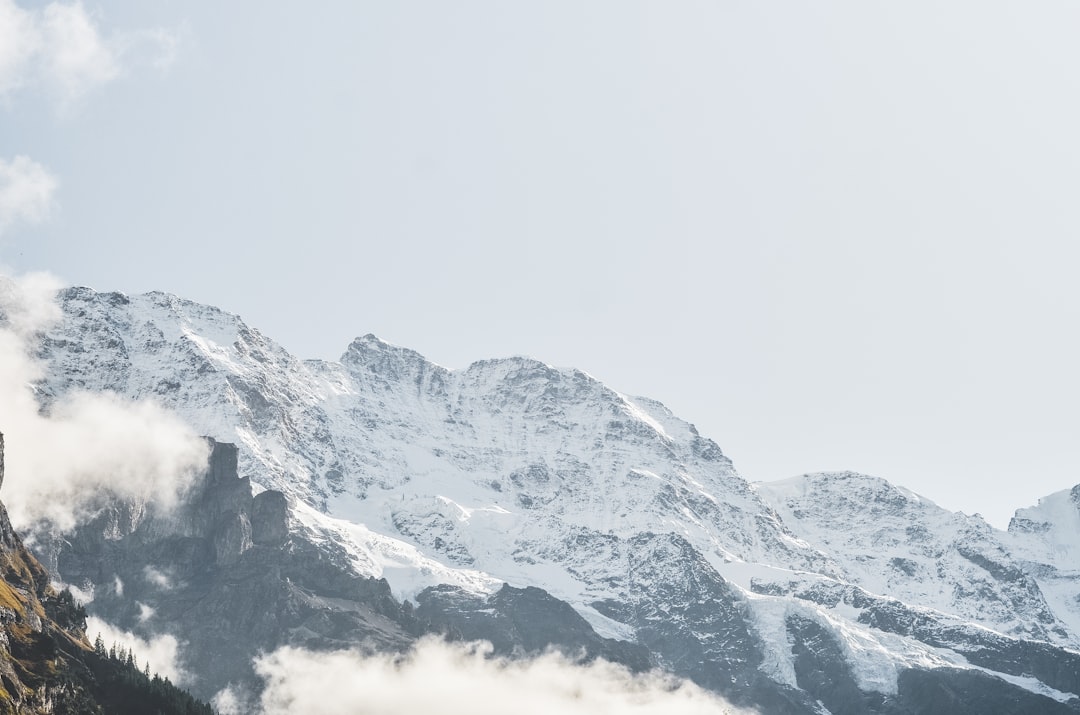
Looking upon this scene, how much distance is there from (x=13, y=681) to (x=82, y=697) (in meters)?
18.4

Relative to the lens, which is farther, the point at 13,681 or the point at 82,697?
the point at 82,697

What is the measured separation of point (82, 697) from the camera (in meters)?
191

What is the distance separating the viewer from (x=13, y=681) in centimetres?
17412

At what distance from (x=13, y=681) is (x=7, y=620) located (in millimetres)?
23360

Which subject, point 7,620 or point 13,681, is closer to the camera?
point 13,681

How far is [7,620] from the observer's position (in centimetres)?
19538

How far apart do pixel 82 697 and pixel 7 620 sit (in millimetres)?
16168
